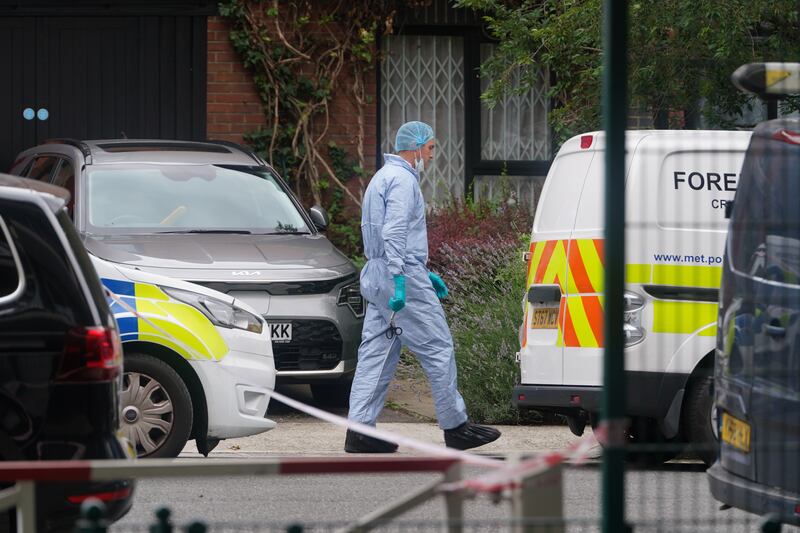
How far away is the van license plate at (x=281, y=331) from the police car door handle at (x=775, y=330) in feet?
16.2

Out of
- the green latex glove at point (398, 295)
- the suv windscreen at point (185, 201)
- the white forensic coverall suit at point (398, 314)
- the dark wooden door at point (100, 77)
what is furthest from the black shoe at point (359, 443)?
the dark wooden door at point (100, 77)

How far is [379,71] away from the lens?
1555cm

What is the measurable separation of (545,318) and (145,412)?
2.31 meters

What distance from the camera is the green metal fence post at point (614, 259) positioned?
313 centimetres

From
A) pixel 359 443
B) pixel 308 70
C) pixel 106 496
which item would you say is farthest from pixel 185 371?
pixel 308 70

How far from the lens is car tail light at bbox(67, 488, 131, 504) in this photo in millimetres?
4916

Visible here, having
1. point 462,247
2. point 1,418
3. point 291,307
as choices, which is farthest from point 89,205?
point 1,418

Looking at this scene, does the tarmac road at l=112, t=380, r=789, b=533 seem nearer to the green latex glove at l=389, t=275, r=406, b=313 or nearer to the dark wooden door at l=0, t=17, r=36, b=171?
the green latex glove at l=389, t=275, r=406, b=313

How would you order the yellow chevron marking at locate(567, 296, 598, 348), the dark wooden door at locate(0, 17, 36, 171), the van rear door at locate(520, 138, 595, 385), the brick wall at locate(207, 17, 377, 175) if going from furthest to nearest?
the brick wall at locate(207, 17, 377, 175)
the dark wooden door at locate(0, 17, 36, 171)
the van rear door at locate(520, 138, 595, 385)
the yellow chevron marking at locate(567, 296, 598, 348)

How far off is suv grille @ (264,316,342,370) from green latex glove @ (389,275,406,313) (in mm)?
1233

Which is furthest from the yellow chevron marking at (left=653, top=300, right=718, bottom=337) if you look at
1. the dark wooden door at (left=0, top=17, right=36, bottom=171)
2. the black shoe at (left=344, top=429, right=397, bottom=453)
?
the dark wooden door at (left=0, top=17, right=36, bottom=171)

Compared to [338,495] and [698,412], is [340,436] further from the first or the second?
[698,412]

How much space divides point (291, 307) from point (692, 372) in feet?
9.56

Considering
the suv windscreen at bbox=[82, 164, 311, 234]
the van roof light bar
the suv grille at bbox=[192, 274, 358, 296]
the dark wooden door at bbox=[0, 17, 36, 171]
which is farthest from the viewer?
the dark wooden door at bbox=[0, 17, 36, 171]
